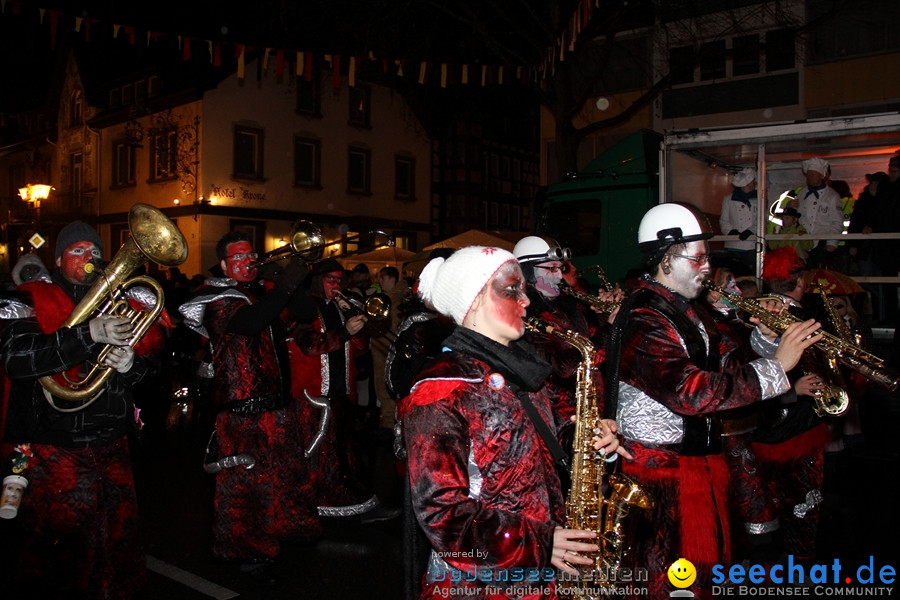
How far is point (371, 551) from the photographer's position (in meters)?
5.21

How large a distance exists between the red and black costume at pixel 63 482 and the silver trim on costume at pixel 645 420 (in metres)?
2.53

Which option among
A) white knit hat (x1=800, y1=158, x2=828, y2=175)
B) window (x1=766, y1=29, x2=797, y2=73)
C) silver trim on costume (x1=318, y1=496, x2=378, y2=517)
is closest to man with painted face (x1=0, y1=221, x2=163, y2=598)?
silver trim on costume (x1=318, y1=496, x2=378, y2=517)

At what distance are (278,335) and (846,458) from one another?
6.51 metres

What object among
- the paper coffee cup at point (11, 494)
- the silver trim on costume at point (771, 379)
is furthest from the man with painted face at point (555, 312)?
the paper coffee cup at point (11, 494)

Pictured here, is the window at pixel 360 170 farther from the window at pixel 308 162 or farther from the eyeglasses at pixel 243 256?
the eyeglasses at pixel 243 256

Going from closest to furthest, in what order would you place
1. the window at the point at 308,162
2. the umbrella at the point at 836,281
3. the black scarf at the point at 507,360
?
1. the black scarf at the point at 507,360
2. the umbrella at the point at 836,281
3. the window at the point at 308,162

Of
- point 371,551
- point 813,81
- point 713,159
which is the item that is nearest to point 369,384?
point 371,551

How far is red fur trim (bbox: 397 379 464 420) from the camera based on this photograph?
2.16 meters

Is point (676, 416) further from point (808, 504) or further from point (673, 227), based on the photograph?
point (808, 504)

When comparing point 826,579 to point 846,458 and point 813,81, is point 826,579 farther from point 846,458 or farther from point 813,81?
point 813,81

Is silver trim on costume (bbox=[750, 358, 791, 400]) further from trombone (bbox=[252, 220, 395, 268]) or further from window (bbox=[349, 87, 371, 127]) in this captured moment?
window (bbox=[349, 87, 371, 127])

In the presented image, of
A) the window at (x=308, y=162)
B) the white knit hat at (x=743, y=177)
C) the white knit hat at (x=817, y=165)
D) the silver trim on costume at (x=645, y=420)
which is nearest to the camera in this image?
the silver trim on costume at (x=645, y=420)

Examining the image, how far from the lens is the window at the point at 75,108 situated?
28438mm

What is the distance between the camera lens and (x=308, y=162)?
80.5 feet
